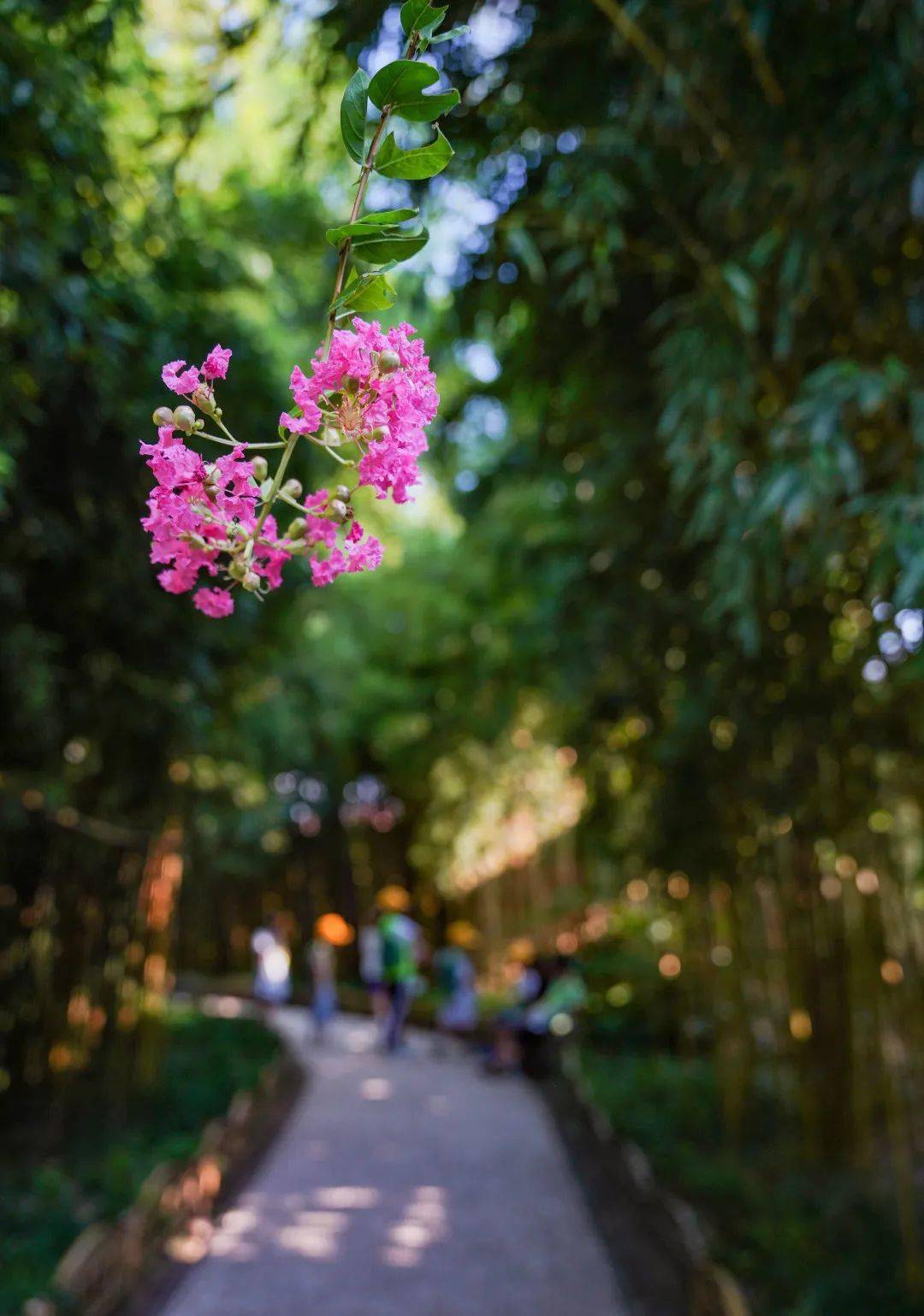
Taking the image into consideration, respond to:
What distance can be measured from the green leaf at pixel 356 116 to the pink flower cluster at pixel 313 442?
116 millimetres

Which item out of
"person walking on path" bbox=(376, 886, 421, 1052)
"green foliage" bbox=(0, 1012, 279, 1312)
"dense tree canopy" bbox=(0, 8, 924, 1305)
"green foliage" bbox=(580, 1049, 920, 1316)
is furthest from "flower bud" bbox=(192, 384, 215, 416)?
"person walking on path" bbox=(376, 886, 421, 1052)

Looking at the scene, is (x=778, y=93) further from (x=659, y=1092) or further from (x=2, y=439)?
(x=659, y=1092)

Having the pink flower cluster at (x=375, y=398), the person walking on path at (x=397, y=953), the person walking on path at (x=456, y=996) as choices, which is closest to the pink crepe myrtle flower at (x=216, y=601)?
the pink flower cluster at (x=375, y=398)

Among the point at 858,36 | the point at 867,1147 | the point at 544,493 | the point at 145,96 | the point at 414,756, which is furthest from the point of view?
the point at 414,756

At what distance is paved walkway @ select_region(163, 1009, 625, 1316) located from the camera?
10.4 feet

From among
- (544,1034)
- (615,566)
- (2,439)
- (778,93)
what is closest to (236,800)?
(544,1034)

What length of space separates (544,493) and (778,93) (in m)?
2.76

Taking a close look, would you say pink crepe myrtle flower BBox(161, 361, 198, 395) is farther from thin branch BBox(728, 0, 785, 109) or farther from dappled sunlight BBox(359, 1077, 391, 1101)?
dappled sunlight BBox(359, 1077, 391, 1101)

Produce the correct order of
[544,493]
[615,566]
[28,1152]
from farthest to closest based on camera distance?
[544,493] < [28,1152] < [615,566]

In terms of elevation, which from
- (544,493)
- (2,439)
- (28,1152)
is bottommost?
(28,1152)

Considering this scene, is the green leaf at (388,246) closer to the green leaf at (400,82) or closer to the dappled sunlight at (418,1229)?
the green leaf at (400,82)

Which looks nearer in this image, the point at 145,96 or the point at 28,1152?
the point at 145,96

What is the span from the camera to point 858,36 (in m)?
2.16

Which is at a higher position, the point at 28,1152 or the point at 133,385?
the point at 133,385
